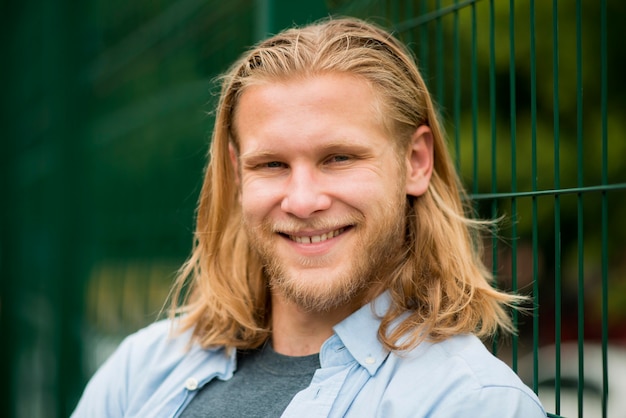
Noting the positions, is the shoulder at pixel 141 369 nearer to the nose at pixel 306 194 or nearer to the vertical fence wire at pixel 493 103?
the nose at pixel 306 194

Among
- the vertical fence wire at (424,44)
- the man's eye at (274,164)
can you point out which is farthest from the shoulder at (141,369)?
the vertical fence wire at (424,44)

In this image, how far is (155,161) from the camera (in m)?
Answer: 4.26

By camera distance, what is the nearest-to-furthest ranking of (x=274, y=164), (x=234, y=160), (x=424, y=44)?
(x=274, y=164) → (x=234, y=160) → (x=424, y=44)

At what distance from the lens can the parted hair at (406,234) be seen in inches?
79.7

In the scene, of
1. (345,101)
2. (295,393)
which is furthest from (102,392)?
(345,101)

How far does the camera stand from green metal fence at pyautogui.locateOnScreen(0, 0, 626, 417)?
3762 millimetres

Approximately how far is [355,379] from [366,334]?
12cm

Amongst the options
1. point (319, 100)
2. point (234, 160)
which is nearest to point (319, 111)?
point (319, 100)

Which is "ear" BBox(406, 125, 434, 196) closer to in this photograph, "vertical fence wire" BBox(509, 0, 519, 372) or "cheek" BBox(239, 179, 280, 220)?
"vertical fence wire" BBox(509, 0, 519, 372)

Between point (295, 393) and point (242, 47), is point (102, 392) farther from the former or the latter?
point (242, 47)

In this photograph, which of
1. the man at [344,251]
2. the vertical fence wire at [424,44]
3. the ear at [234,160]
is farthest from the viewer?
the vertical fence wire at [424,44]

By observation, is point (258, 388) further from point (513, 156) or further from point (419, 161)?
point (513, 156)

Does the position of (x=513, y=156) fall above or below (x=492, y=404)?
above

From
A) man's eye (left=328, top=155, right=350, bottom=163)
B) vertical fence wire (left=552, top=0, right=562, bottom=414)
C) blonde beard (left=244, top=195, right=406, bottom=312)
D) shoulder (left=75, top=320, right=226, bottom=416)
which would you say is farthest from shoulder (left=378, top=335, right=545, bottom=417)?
shoulder (left=75, top=320, right=226, bottom=416)
